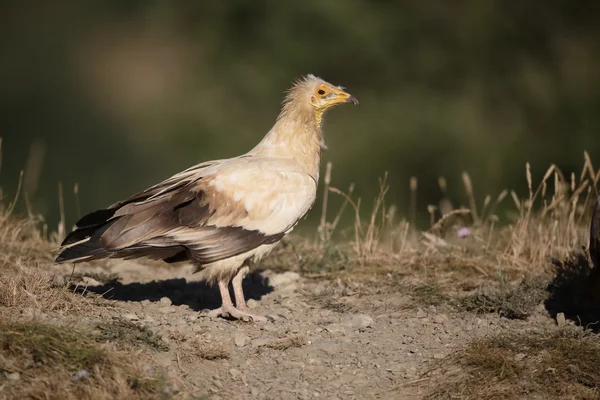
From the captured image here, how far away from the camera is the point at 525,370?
521 cm

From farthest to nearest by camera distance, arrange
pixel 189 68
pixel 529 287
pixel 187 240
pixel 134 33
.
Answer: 1. pixel 134 33
2. pixel 189 68
3. pixel 529 287
4. pixel 187 240

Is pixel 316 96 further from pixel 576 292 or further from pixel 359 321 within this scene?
pixel 576 292

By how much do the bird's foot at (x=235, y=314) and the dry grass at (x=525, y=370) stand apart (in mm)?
1530

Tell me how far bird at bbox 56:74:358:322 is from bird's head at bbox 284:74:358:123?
66 centimetres

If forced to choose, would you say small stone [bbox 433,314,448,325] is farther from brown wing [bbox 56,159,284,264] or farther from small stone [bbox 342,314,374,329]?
brown wing [bbox 56,159,284,264]

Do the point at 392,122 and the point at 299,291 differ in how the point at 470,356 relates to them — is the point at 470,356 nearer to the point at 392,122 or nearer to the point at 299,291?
the point at 299,291

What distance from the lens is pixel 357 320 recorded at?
6250mm

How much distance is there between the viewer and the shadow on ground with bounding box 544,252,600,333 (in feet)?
20.9

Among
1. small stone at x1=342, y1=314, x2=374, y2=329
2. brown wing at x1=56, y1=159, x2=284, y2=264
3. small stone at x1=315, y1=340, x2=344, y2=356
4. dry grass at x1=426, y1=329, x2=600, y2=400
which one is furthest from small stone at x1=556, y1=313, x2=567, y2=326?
brown wing at x1=56, y1=159, x2=284, y2=264

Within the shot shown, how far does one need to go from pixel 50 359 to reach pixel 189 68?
1571 cm

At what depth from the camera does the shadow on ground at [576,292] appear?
20.9ft

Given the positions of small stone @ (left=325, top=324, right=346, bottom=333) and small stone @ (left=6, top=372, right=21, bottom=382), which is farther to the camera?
small stone @ (left=325, top=324, right=346, bottom=333)

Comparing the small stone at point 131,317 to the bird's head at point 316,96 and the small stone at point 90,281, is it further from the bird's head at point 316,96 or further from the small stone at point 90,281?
the bird's head at point 316,96

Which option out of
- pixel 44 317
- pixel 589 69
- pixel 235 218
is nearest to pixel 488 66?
pixel 589 69
